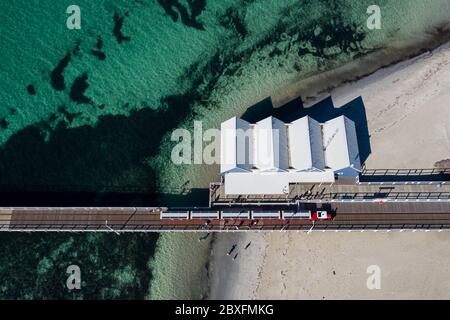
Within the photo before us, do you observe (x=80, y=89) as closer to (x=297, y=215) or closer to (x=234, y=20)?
(x=234, y=20)

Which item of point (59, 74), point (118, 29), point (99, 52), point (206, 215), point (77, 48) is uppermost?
point (118, 29)

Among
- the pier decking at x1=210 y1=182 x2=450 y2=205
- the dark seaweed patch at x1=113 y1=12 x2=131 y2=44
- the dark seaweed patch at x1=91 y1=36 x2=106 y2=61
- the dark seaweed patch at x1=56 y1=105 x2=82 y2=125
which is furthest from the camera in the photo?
the dark seaweed patch at x1=113 y1=12 x2=131 y2=44

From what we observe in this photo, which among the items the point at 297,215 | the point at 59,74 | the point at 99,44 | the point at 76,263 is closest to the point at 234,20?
the point at 99,44

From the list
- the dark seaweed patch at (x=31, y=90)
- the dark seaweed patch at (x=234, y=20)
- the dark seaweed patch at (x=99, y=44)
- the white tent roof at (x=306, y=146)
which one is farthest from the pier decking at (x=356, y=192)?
the dark seaweed patch at (x=31, y=90)

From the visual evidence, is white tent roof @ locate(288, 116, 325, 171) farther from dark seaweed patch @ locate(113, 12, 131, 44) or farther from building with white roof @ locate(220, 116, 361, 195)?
dark seaweed patch @ locate(113, 12, 131, 44)

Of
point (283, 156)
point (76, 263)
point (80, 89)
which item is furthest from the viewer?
point (80, 89)

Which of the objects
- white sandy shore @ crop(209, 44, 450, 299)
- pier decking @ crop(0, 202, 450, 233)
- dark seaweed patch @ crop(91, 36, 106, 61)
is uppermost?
dark seaweed patch @ crop(91, 36, 106, 61)

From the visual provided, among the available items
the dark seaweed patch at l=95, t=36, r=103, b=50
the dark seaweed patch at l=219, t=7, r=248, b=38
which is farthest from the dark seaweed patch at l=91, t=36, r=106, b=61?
the dark seaweed patch at l=219, t=7, r=248, b=38
